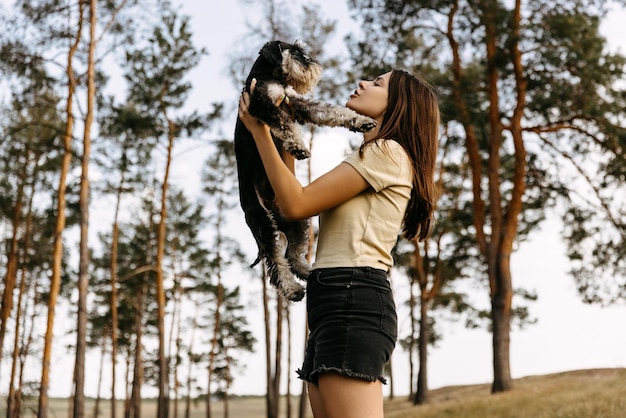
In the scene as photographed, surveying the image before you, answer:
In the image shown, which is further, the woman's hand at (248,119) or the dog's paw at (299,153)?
the dog's paw at (299,153)

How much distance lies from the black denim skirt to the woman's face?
629mm

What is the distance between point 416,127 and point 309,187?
51 cm

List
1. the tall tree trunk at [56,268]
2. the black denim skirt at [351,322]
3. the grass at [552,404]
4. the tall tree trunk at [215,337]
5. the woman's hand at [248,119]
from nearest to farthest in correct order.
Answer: the black denim skirt at [351,322]
the woman's hand at [248,119]
the grass at [552,404]
the tall tree trunk at [56,268]
the tall tree trunk at [215,337]

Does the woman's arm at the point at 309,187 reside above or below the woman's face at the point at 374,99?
below

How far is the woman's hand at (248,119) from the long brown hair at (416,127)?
41cm

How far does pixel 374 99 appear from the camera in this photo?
2691 millimetres

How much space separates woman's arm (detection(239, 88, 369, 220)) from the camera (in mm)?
2375

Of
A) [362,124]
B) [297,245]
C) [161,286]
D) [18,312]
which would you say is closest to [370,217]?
[362,124]

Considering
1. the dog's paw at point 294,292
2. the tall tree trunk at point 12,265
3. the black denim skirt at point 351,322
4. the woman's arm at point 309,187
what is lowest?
the black denim skirt at point 351,322

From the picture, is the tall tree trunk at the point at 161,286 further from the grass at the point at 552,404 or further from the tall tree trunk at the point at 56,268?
the grass at the point at 552,404

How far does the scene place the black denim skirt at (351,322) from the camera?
2252mm

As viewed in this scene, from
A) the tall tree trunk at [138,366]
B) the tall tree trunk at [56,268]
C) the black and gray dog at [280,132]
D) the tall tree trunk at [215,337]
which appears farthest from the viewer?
the tall tree trunk at [215,337]

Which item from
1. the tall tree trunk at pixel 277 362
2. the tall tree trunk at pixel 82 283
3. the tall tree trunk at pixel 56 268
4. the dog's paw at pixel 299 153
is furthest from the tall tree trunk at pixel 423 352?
the dog's paw at pixel 299 153

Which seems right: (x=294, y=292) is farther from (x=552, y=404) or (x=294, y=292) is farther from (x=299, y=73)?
(x=552, y=404)
